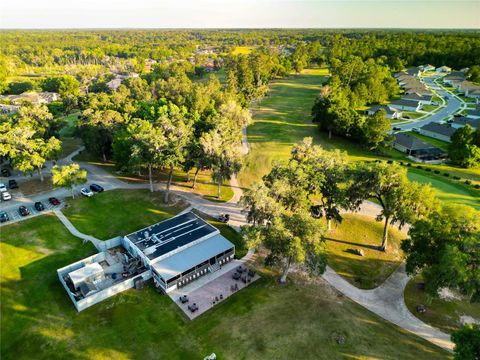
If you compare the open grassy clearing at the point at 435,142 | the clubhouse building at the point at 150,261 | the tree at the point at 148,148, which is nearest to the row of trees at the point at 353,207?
the clubhouse building at the point at 150,261

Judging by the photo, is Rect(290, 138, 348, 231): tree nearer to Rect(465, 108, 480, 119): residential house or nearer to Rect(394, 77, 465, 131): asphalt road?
Rect(394, 77, 465, 131): asphalt road

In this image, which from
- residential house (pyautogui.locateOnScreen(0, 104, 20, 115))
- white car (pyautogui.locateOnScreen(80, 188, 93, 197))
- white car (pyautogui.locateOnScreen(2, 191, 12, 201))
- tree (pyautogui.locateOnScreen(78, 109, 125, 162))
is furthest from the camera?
residential house (pyautogui.locateOnScreen(0, 104, 20, 115))

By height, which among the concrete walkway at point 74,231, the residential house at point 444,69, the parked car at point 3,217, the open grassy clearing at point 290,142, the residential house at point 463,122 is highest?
the residential house at point 444,69

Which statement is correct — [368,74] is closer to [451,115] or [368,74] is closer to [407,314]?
[451,115]

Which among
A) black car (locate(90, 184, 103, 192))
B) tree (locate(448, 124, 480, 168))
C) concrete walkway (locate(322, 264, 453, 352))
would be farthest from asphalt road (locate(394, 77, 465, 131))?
black car (locate(90, 184, 103, 192))

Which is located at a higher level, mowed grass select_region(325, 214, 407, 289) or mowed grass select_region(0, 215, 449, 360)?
mowed grass select_region(325, 214, 407, 289)

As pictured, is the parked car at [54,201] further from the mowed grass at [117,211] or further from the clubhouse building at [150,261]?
the clubhouse building at [150,261]

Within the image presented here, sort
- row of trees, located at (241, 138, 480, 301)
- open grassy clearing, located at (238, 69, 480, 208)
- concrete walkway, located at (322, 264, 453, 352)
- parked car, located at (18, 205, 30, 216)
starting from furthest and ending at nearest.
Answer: open grassy clearing, located at (238, 69, 480, 208) → parked car, located at (18, 205, 30, 216) → concrete walkway, located at (322, 264, 453, 352) → row of trees, located at (241, 138, 480, 301)
